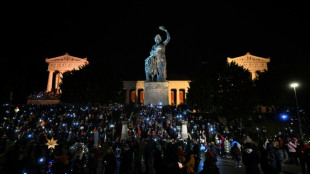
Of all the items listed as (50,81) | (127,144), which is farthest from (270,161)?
(50,81)

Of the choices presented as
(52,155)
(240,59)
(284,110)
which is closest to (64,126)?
(52,155)

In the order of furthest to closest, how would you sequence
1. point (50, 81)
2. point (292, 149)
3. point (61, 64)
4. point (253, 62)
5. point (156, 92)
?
point (61, 64), point (253, 62), point (50, 81), point (156, 92), point (292, 149)

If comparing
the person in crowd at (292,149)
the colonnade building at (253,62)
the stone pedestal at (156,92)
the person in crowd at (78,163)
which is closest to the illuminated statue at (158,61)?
the stone pedestal at (156,92)

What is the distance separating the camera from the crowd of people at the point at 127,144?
717 centimetres

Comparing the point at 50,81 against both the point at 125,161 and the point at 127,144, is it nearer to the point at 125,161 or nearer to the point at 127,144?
the point at 127,144

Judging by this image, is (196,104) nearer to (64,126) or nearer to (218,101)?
(218,101)

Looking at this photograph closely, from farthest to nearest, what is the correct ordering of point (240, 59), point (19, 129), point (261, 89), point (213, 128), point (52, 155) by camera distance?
point (240, 59), point (261, 89), point (213, 128), point (19, 129), point (52, 155)

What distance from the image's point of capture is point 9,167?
6.99 meters

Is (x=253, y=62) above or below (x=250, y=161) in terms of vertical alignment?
above

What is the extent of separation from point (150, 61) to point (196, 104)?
539 inches

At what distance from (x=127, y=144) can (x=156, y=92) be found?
20101 mm

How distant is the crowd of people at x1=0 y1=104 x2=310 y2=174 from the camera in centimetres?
717

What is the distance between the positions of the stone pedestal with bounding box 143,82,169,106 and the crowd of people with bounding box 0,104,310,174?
128 inches

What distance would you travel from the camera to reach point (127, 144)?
10.6 metres
